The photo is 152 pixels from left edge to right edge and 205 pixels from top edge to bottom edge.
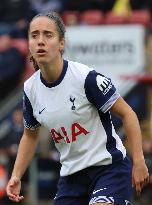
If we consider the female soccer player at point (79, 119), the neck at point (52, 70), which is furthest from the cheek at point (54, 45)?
the neck at point (52, 70)

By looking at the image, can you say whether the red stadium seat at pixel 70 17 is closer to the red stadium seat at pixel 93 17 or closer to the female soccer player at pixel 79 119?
the red stadium seat at pixel 93 17

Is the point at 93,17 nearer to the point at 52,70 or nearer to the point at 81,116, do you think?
the point at 52,70

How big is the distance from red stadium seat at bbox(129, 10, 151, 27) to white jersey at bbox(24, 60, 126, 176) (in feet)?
20.7

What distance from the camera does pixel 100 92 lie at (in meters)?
5.61

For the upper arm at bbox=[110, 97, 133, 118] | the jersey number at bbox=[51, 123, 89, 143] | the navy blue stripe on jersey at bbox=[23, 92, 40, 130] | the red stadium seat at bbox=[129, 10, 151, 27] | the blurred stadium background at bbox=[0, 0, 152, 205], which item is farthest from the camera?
the red stadium seat at bbox=[129, 10, 151, 27]

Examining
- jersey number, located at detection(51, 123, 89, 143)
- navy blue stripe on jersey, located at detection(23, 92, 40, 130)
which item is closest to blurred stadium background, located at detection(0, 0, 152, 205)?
navy blue stripe on jersey, located at detection(23, 92, 40, 130)

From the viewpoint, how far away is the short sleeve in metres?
5.61

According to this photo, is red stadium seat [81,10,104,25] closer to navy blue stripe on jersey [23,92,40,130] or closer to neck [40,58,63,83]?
navy blue stripe on jersey [23,92,40,130]

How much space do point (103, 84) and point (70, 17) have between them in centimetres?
722

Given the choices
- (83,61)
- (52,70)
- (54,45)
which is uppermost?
(54,45)

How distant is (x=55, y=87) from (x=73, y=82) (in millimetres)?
152

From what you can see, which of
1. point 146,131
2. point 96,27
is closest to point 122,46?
point 96,27

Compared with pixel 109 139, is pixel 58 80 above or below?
above

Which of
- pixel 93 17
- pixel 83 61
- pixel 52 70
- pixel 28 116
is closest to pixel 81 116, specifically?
pixel 52 70
